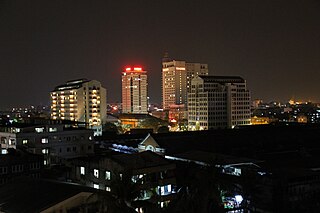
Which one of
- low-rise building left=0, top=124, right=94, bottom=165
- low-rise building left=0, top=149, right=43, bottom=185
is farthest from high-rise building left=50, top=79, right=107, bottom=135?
low-rise building left=0, top=149, right=43, bottom=185

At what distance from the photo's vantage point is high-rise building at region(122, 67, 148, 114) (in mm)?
110062

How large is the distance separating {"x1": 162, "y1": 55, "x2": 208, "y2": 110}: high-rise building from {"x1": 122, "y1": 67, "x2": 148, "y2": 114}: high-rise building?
620cm

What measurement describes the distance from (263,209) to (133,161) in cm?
744

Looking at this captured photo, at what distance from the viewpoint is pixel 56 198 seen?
41.4 feet

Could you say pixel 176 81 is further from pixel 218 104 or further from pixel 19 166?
pixel 19 166

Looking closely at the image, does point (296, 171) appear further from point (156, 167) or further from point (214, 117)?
point (214, 117)

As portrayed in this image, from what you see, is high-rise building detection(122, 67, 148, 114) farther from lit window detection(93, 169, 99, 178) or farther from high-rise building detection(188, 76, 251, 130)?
lit window detection(93, 169, 99, 178)

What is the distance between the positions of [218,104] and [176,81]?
4180 cm

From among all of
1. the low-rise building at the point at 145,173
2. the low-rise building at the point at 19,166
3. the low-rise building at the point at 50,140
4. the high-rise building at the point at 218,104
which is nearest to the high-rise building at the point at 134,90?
the high-rise building at the point at 218,104

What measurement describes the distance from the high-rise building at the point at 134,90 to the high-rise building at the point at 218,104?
136 feet

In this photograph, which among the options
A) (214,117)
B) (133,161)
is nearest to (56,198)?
(133,161)

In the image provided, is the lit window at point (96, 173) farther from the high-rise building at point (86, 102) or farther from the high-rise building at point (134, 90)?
the high-rise building at point (134, 90)

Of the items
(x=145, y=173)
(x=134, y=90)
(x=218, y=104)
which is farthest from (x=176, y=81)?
(x=145, y=173)

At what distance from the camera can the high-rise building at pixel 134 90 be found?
110 m
